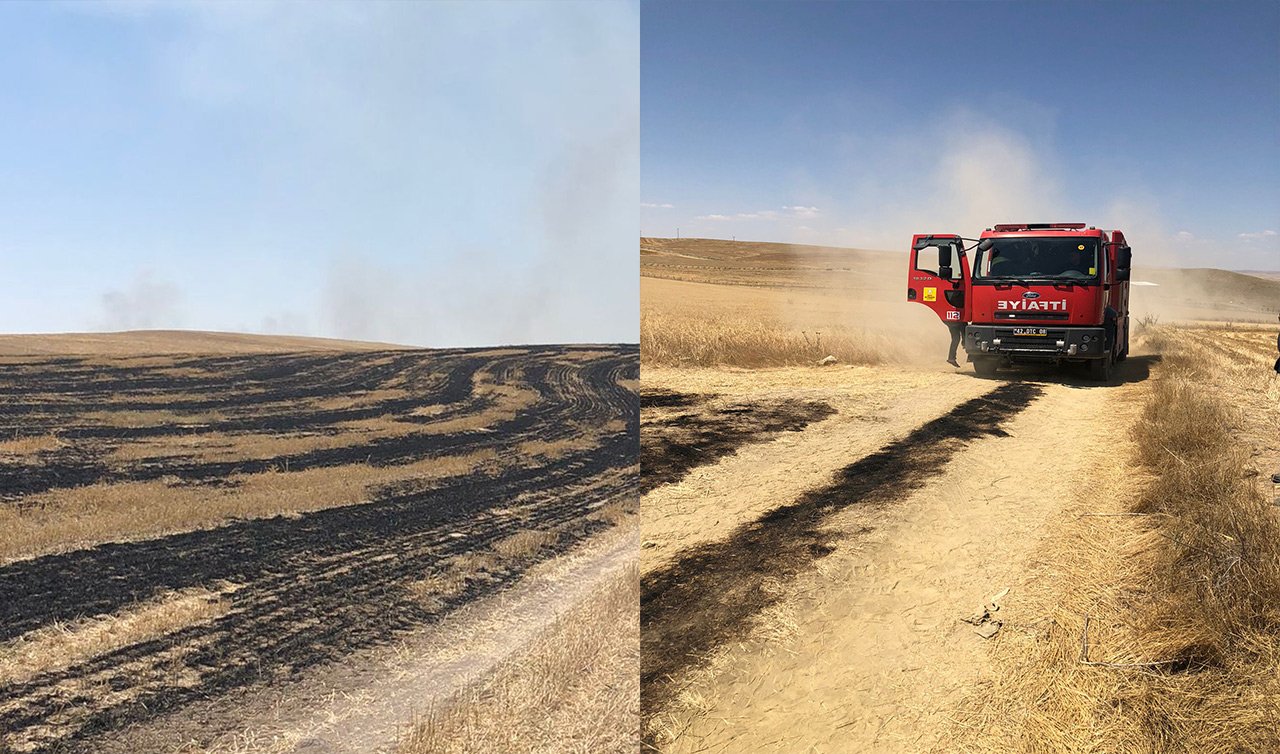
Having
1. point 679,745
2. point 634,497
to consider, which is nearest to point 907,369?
point 634,497

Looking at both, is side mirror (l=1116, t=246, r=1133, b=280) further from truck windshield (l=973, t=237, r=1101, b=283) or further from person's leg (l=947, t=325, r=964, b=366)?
person's leg (l=947, t=325, r=964, b=366)

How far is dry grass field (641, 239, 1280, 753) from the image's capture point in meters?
4.07

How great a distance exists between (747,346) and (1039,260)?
6560 mm

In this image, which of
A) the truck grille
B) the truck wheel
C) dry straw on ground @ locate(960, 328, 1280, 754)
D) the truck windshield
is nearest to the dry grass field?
dry straw on ground @ locate(960, 328, 1280, 754)

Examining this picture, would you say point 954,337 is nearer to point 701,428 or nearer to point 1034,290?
point 1034,290

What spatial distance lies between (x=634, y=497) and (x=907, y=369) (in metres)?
7.95

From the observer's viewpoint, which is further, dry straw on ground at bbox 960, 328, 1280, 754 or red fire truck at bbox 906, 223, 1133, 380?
red fire truck at bbox 906, 223, 1133, 380

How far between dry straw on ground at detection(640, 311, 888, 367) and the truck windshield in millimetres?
4150

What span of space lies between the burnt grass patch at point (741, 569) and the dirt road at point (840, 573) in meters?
0.02

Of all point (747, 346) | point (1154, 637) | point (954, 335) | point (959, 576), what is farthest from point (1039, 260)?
point (1154, 637)

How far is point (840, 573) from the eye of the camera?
5.83 metres

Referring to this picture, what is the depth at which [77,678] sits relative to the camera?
6.79 meters

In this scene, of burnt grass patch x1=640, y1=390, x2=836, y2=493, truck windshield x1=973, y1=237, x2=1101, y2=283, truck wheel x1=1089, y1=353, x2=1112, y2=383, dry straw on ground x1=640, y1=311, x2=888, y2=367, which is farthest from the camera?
dry straw on ground x1=640, y1=311, x2=888, y2=367

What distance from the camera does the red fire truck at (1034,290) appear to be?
600 inches
